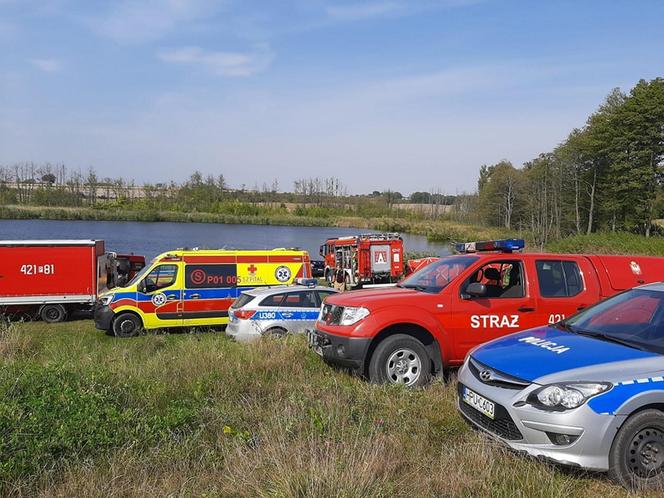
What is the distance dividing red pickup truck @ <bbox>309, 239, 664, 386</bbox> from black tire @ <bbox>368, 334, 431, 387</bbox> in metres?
0.01

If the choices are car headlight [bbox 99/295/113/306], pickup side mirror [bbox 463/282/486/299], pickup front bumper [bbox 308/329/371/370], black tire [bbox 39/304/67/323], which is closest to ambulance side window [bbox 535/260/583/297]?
pickup side mirror [bbox 463/282/486/299]

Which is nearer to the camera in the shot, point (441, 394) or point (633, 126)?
point (441, 394)

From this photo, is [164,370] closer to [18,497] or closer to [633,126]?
[18,497]

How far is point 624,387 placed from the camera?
4.14 meters

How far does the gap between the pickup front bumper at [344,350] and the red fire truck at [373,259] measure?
20.8m

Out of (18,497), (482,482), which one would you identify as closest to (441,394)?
(482,482)

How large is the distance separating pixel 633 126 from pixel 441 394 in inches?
2012

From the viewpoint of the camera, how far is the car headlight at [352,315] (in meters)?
6.74

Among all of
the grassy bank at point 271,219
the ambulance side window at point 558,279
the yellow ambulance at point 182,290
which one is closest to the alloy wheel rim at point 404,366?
the ambulance side window at point 558,279

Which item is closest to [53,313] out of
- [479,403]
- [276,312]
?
[276,312]

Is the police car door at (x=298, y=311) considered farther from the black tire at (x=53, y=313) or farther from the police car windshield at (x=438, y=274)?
the black tire at (x=53, y=313)

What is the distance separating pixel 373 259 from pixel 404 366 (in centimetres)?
2111

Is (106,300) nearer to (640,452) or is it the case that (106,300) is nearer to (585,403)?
(585,403)

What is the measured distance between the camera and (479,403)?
4.77 metres
